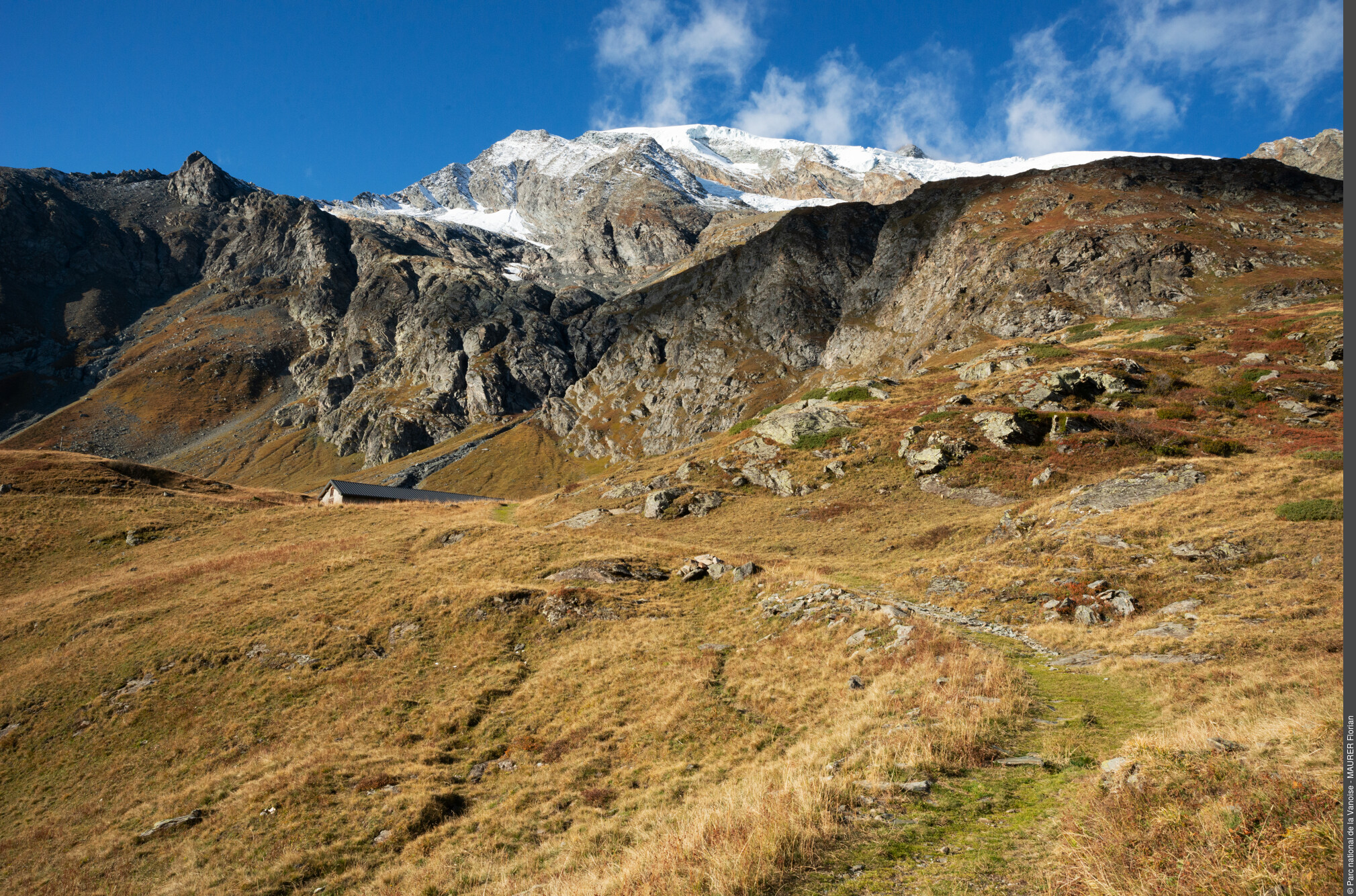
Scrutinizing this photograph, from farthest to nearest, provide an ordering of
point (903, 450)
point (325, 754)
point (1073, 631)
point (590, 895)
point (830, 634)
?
point (903, 450)
point (830, 634)
point (1073, 631)
point (325, 754)
point (590, 895)

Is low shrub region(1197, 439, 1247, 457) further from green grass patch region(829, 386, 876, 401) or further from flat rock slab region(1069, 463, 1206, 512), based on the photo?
green grass patch region(829, 386, 876, 401)

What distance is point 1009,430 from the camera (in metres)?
47.0

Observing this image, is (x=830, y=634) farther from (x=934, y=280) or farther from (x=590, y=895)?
(x=934, y=280)

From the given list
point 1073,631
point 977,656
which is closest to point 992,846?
point 977,656

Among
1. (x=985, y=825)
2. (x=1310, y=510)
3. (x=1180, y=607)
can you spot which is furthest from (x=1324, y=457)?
(x=985, y=825)

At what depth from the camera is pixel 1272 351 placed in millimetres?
53719

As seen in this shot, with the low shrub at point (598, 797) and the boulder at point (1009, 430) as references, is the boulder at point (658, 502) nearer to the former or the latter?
the boulder at point (1009, 430)

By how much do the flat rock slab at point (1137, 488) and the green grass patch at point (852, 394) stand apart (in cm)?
4181

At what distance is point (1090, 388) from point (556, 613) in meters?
57.5

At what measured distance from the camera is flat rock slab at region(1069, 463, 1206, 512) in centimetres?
2797

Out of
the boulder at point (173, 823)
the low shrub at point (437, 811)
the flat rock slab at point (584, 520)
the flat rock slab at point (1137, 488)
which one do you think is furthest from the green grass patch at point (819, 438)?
the boulder at point (173, 823)

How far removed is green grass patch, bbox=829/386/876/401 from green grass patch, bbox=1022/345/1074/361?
69.2ft

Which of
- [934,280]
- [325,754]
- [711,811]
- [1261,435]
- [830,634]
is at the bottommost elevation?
[325,754]

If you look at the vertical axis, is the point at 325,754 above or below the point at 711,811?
below
